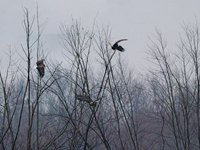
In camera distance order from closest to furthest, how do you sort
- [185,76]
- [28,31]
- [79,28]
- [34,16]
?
[28,31] → [34,16] → [79,28] → [185,76]

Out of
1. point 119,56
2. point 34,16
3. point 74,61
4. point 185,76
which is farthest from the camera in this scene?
point 119,56

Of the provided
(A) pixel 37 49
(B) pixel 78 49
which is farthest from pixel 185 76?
(A) pixel 37 49

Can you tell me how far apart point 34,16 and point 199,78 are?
3.63 m

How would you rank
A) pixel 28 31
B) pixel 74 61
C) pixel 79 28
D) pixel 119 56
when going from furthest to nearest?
pixel 119 56 → pixel 79 28 → pixel 74 61 → pixel 28 31

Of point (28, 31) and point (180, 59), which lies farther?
point (180, 59)

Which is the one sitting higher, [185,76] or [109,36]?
[109,36]

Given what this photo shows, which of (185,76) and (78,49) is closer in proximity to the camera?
(78,49)

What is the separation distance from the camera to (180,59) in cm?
504

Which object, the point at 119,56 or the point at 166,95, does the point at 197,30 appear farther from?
the point at 119,56

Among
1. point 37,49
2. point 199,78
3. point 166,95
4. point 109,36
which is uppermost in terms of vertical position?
point 109,36

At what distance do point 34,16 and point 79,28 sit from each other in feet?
4.06

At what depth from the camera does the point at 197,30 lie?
196 inches

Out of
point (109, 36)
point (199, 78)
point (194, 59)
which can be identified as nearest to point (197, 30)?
point (194, 59)

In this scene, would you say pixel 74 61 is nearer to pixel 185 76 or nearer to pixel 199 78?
pixel 185 76
